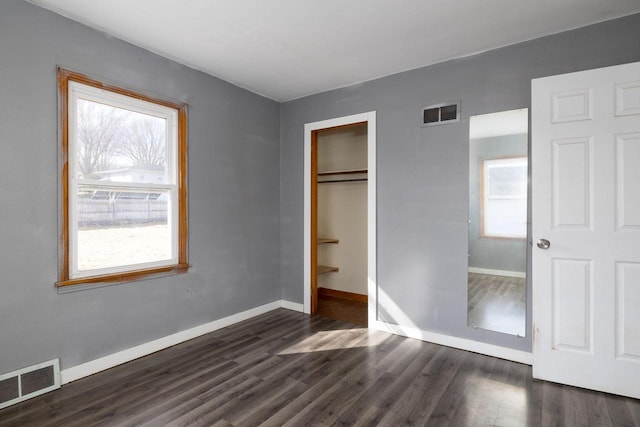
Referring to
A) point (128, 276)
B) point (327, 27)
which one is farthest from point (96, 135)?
point (327, 27)

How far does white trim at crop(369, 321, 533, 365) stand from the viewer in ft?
9.13

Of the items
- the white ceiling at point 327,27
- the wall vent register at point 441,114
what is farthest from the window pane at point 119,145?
the wall vent register at point 441,114

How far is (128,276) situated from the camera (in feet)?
9.18

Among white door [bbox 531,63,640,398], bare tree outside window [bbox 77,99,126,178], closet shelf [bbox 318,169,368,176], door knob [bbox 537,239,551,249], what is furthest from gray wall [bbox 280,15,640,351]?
bare tree outside window [bbox 77,99,126,178]

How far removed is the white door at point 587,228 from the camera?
2244mm

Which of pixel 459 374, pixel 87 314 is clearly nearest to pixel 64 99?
pixel 87 314

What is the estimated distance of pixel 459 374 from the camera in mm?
2596

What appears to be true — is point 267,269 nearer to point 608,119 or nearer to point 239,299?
point 239,299

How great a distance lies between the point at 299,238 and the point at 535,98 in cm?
282

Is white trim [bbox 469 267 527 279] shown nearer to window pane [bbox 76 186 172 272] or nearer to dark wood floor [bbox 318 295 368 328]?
dark wood floor [bbox 318 295 368 328]

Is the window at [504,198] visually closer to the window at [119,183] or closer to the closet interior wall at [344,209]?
the closet interior wall at [344,209]

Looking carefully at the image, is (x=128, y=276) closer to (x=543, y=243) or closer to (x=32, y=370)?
(x=32, y=370)

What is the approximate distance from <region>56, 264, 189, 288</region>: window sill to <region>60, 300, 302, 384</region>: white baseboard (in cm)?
59

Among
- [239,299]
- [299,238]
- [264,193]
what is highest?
[264,193]
